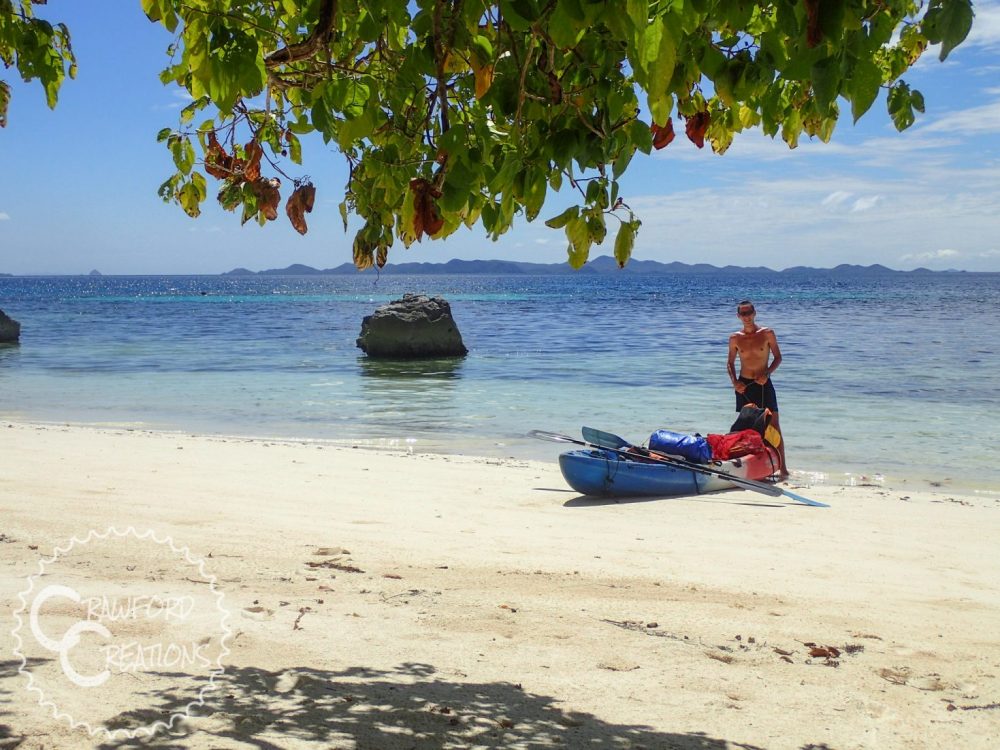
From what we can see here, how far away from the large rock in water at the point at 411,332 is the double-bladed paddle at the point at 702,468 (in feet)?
57.9

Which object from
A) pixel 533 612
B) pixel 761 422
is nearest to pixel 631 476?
pixel 761 422

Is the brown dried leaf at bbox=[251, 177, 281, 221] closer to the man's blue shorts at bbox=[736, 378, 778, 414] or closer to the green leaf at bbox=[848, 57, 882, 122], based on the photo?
the green leaf at bbox=[848, 57, 882, 122]

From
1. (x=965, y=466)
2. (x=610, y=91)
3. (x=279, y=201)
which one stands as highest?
(x=610, y=91)

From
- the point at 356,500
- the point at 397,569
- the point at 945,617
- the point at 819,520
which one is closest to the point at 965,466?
the point at 819,520

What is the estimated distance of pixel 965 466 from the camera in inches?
495

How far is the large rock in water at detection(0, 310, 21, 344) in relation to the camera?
33312 mm

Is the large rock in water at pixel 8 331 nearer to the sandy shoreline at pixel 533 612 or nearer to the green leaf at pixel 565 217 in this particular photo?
the sandy shoreline at pixel 533 612

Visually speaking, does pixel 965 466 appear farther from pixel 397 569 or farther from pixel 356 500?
pixel 397 569

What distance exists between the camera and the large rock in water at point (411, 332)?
28016mm

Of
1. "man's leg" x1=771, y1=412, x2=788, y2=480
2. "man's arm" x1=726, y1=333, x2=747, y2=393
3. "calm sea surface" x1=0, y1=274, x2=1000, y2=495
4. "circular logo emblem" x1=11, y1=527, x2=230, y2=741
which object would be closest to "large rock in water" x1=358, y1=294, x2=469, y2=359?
"calm sea surface" x1=0, y1=274, x2=1000, y2=495

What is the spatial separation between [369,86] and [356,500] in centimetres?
637

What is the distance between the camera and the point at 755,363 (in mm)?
11250

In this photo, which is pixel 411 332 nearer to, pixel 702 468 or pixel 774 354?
pixel 774 354

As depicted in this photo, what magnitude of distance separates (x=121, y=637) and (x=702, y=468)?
6915 millimetres
